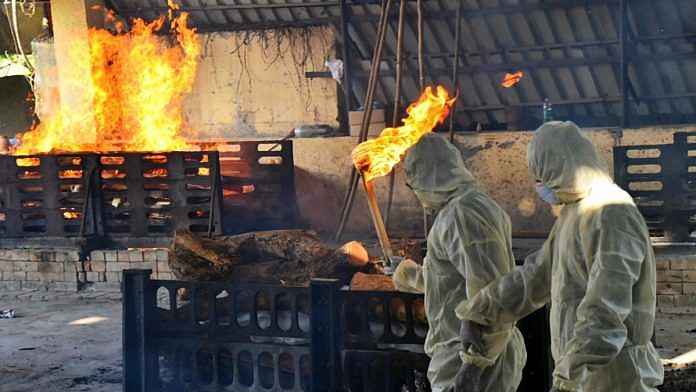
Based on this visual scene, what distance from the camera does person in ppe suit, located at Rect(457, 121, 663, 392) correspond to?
3.19 meters

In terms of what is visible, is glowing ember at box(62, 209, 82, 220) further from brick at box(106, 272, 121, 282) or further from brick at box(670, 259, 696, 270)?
brick at box(670, 259, 696, 270)

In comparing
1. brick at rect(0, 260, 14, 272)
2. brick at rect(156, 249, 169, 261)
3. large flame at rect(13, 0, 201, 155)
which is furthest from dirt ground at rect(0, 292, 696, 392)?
large flame at rect(13, 0, 201, 155)

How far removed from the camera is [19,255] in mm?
10711

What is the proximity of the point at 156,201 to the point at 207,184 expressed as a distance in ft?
2.40

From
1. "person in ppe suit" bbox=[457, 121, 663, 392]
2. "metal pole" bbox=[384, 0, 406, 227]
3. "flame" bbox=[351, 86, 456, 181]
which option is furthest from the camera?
"metal pole" bbox=[384, 0, 406, 227]

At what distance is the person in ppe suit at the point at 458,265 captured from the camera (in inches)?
157

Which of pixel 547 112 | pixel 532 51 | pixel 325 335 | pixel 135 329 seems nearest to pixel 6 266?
pixel 135 329

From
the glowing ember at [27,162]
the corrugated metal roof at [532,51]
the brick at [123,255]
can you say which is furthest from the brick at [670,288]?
the glowing ember at [27,162]

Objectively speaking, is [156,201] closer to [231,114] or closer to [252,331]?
[231,114]

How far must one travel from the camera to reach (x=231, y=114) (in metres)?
13.0

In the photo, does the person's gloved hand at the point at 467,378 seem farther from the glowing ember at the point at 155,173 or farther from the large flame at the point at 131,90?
the large flame at the point at 131,90

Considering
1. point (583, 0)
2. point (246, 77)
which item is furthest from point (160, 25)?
point (583, 0)

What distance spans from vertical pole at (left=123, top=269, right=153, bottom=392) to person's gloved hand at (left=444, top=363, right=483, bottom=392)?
2375mm

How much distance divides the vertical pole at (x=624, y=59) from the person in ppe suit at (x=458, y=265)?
7154 mm
